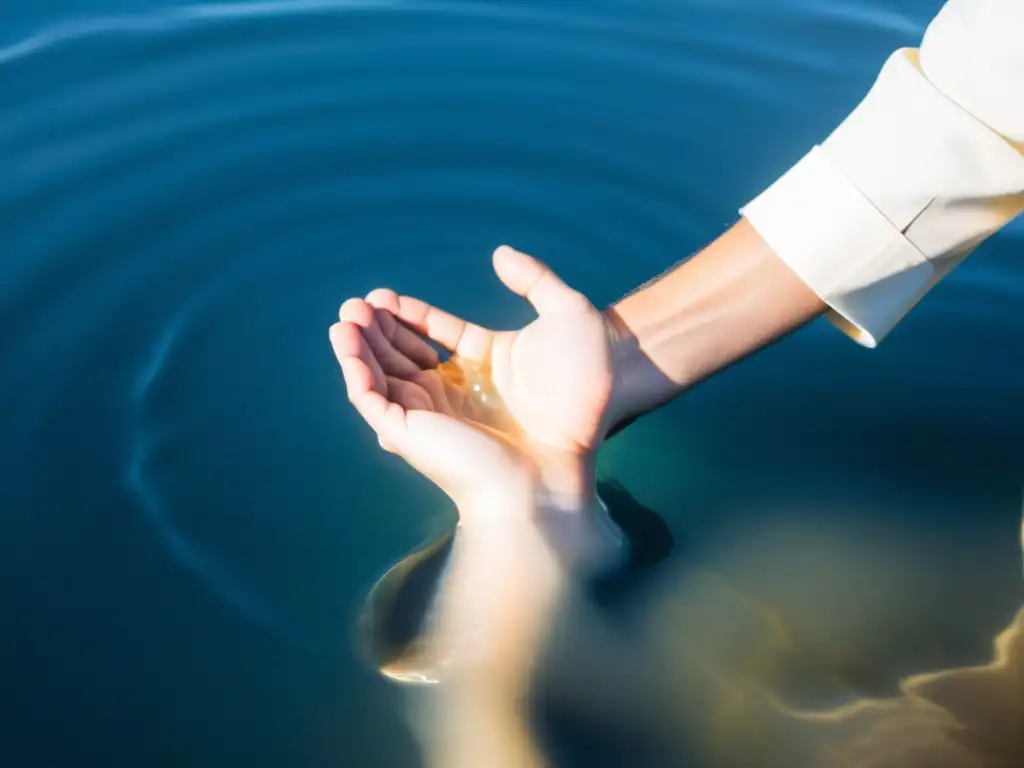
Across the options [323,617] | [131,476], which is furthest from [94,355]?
[323,617]

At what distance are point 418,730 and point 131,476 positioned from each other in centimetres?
74

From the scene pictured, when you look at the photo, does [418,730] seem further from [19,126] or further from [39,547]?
[19,126]

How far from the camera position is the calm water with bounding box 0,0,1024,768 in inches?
60.1

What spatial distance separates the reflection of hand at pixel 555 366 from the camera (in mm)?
1527

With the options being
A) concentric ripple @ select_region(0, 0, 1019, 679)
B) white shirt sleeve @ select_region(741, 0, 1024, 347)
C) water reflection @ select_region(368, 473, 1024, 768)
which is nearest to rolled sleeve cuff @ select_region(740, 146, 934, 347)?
white shirt sleeve @ select_region(741, 0, 1024, 347)

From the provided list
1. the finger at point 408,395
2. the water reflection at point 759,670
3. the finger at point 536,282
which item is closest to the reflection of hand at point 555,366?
the finger at point 536,282

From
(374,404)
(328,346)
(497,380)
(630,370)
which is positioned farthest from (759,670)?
(328,346)

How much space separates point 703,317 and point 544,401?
0.97 ft

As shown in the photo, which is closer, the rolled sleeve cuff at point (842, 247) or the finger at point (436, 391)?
the rolled sleeve cuff at point (842, 247)

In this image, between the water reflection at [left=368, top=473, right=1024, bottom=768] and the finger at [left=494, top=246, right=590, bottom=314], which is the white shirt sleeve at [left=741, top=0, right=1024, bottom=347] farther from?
the water reflection at [left=368, top=473, right=1024, bottom=768]

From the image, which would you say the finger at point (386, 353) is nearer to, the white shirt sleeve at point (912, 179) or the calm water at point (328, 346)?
the calm water at point (328, 346)

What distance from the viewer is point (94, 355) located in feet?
6.38

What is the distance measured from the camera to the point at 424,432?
4.86 ft

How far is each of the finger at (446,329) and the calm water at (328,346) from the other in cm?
30
